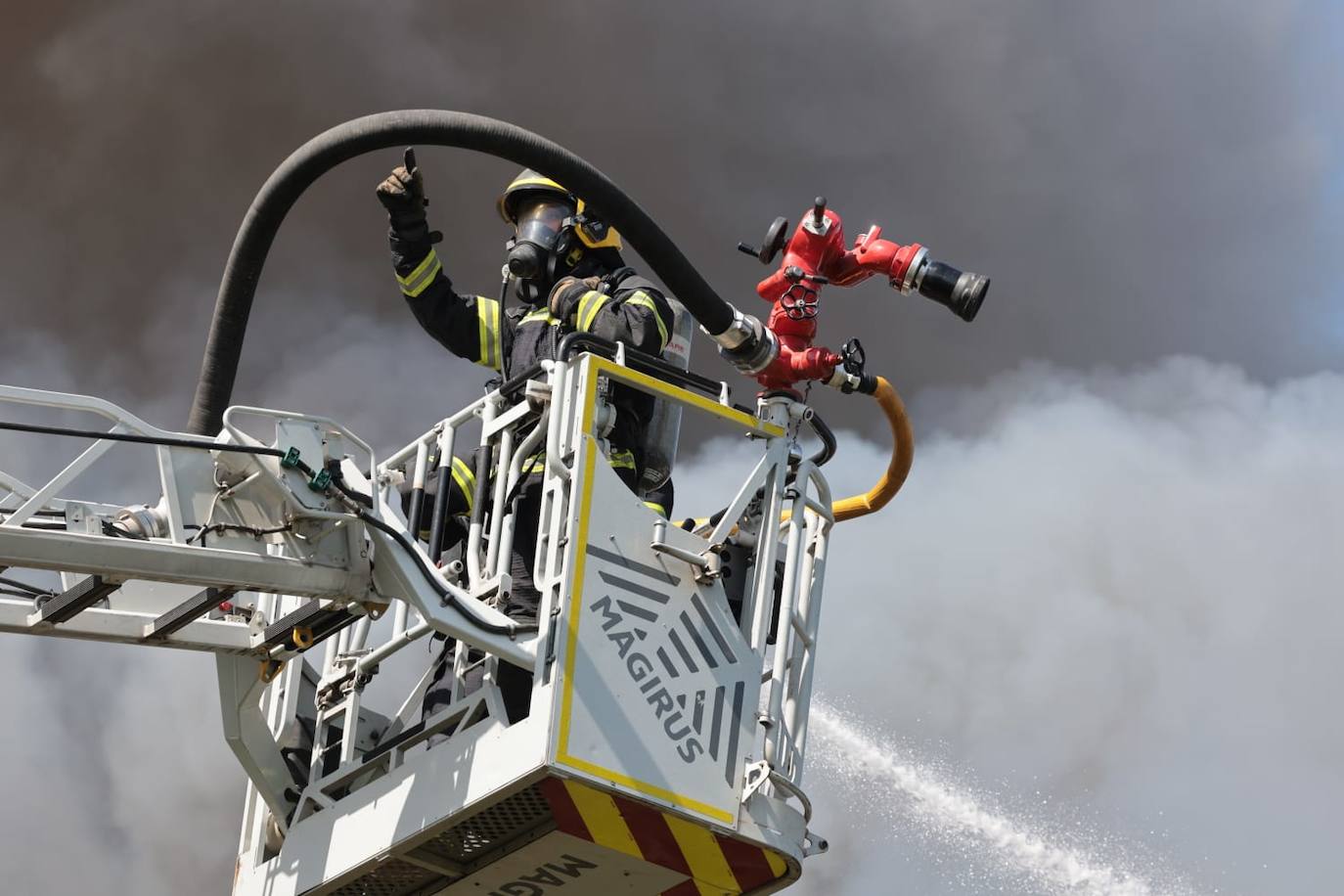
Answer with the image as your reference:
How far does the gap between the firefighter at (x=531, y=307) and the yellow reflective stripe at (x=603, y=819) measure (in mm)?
831

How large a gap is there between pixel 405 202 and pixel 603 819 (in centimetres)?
362

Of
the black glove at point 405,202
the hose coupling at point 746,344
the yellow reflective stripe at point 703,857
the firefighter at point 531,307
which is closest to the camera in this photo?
the yellow reflective stripe at point 703,857

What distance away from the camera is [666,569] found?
369 inches

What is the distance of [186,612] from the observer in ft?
31.1

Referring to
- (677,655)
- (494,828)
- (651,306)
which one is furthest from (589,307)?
(494,828)

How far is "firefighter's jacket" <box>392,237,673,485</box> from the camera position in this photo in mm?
10242

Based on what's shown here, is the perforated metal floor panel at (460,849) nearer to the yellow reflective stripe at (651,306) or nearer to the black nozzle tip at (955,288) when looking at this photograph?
the yellow reflective stripe at (651,306)

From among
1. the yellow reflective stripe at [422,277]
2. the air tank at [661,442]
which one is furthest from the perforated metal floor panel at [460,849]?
the yellow reflective stripe at [422,277]

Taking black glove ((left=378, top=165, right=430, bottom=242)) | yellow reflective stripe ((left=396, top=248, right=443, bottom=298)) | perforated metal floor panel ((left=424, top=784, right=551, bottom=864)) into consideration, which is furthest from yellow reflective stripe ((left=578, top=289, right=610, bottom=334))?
perforated metal floor panel ((left=424, top=784, right=551, bottom=864))

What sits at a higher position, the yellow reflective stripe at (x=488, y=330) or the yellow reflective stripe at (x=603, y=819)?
the yellow reflective stripe at (x=488, y=330)

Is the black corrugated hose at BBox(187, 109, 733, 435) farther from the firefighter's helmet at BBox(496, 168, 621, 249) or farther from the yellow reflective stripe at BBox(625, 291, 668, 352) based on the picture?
the firefighter's helmet at BBox(496, 168, 621, 249)

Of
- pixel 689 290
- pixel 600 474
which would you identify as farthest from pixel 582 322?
pixel 600 474

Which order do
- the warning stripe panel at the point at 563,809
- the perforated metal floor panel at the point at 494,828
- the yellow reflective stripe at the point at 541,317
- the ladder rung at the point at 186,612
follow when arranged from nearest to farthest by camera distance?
1. the warning stripe panel at the point at 563,809
2. the perforated metal floor panel at the point at 494,828
3. the ladder rung at the point at 186,612
4. the yellow reflective stripe at the point at 541,317

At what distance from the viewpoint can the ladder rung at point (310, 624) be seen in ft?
31.5
